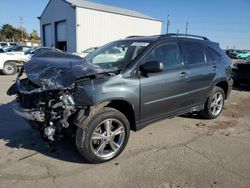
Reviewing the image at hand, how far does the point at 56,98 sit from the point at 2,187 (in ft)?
4.04

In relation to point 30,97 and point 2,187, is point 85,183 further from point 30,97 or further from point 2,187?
point 30,97

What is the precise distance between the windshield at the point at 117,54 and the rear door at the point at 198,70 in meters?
1.06

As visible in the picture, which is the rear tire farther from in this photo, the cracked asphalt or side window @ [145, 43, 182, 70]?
side window @ [145, 43, 182, 70]

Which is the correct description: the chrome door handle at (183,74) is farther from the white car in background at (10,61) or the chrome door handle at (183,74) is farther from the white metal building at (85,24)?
the white metal building at (85,24)

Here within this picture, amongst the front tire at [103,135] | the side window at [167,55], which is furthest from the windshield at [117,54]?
the front tire at [103,135]

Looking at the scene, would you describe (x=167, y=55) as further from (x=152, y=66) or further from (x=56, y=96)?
(x=56, y=96)

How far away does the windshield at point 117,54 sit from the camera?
3.93 meters

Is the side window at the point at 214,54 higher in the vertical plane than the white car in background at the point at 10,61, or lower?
higher

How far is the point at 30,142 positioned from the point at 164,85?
98.2 inches

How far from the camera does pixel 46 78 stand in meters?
3.16

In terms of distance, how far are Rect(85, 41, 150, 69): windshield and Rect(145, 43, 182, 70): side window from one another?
199 mm

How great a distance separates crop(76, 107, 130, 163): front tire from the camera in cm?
317

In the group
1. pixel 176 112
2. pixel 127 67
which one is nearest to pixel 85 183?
pixel 127 67

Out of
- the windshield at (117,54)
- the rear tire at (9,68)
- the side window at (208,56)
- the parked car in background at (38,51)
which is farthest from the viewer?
the rear tire at (9,68)
